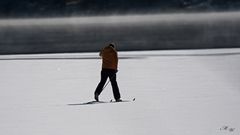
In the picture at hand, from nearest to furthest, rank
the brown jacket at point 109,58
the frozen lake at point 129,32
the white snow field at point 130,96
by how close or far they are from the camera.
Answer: the white snow field at point 130,96, the brown jacket at point 109,58, the frozen lake at point 129,32

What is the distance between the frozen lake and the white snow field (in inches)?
85.8

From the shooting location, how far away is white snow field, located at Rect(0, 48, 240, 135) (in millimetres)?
7129

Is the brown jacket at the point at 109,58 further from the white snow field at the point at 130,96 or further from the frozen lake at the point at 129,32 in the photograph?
the frozen lake at the point at 129,32

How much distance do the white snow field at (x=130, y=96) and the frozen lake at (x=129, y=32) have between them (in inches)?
85.8

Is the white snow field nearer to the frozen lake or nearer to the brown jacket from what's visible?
the brown jacket

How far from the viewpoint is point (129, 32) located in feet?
67.5

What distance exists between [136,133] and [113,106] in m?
2.38

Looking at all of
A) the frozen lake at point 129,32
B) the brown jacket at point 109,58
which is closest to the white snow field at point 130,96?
the brown jacket at point 109,58

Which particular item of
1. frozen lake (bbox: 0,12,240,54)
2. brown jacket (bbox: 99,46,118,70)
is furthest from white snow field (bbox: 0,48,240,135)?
frozen lake (bbox: 0,12,240,54)

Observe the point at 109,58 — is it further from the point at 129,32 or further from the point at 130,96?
the point at 129,32

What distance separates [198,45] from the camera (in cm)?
2048

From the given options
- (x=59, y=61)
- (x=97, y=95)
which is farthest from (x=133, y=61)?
(x=97, y=95)

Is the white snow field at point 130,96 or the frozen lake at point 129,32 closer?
the white snow field at point 130,96

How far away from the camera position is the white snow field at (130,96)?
23.4ft
